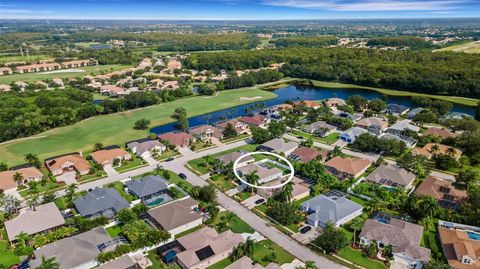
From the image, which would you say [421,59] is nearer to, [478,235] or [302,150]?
[302,150]

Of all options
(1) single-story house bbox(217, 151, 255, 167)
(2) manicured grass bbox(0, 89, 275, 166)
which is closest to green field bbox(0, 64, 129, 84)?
(2) manicured grass bbox(0, 89, 275, 166)

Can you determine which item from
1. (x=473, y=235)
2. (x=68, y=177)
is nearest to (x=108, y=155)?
(x=68, y=177)

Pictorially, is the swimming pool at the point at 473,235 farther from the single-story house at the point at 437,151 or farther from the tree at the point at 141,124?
the tree at the point at 141,124

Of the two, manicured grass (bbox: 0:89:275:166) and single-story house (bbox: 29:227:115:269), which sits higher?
manicured grass (bbox: 0:89:275:166)

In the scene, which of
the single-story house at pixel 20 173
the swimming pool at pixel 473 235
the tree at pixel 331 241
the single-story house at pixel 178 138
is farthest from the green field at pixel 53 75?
the swimming pool at pixel 473 235

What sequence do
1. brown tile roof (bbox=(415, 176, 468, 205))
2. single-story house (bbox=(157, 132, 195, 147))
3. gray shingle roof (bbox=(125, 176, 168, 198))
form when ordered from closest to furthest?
brown tile roof (bbox=(415, 176, 468, 205)) < gray shingle roof (bbox=(125, 176, 168, 198)) < single-story house (bbox=(157, 132, 195, 147))

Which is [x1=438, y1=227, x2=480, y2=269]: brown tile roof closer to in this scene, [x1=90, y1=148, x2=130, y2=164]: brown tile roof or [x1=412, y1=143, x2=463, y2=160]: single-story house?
[x1=412, y1=143, x2=463, y2=160]: single-story house

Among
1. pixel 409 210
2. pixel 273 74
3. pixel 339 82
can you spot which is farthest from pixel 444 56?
pixel 409 210
